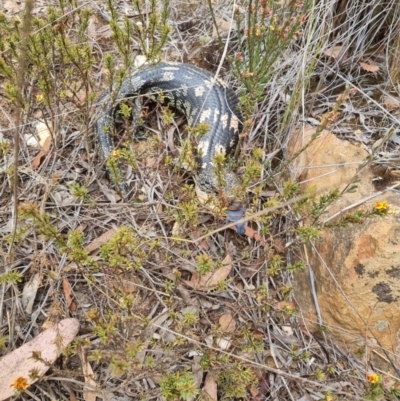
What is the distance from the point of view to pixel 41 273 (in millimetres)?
2537

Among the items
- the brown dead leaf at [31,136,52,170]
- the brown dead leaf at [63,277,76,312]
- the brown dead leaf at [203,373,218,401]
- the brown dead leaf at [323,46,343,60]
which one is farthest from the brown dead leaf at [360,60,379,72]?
the brown dead leaf at [63,277,76,312]

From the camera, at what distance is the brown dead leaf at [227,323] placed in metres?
2.53

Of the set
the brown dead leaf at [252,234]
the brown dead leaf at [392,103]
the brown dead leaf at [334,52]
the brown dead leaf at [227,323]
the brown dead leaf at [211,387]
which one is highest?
the brown dead leaf at [334,52]

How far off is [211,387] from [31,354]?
2.98ft

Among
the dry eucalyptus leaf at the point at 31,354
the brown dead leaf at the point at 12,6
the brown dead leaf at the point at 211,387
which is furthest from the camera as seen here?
the brown dead leaf at the point at 12,6

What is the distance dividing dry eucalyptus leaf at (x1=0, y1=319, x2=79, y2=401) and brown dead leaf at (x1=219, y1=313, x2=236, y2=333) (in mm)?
769

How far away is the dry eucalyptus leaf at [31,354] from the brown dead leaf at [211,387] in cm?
71

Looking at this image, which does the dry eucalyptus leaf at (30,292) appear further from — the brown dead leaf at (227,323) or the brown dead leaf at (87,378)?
the brown dead leaf at (227,323)

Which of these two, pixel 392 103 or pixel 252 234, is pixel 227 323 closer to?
pixel 252 234

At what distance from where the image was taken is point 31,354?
2289 millimetres

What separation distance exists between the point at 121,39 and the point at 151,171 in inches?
35.7

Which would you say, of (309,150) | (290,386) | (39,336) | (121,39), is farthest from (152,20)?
(290,386)

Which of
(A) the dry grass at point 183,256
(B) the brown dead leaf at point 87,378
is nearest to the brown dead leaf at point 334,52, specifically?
(A) the dry grass at point 183,256

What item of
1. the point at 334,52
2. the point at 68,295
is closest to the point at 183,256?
the point at 68,295
